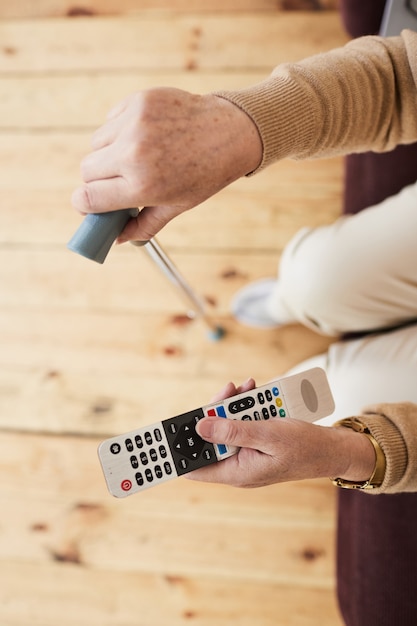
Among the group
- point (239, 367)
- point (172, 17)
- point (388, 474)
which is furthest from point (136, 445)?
point (172, 17)

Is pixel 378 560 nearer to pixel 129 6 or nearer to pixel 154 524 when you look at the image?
pixel 154 524

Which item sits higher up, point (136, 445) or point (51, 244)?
point (136, 445)

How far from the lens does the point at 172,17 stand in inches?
46.8

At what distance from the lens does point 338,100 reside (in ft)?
1.73

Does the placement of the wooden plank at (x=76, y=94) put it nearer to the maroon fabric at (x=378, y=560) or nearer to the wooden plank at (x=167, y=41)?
the wooden plank at (x=167, y=41)

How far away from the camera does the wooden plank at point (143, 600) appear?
100 cm

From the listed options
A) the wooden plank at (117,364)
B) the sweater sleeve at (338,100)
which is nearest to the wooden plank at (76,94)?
the wooden plank at (117,364)

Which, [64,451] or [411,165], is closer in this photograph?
[411,165]

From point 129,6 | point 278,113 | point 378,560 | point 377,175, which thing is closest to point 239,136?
point 278,113

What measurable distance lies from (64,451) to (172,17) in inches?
37.8

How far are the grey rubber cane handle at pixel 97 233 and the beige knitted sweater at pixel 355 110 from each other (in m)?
0.15

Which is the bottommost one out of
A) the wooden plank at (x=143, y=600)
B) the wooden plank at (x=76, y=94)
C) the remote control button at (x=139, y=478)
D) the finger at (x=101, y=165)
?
the wooden plank at (x=143, y=600)

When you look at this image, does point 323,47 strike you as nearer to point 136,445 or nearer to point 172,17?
point 172,17

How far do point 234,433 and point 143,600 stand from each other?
0.68 meters
